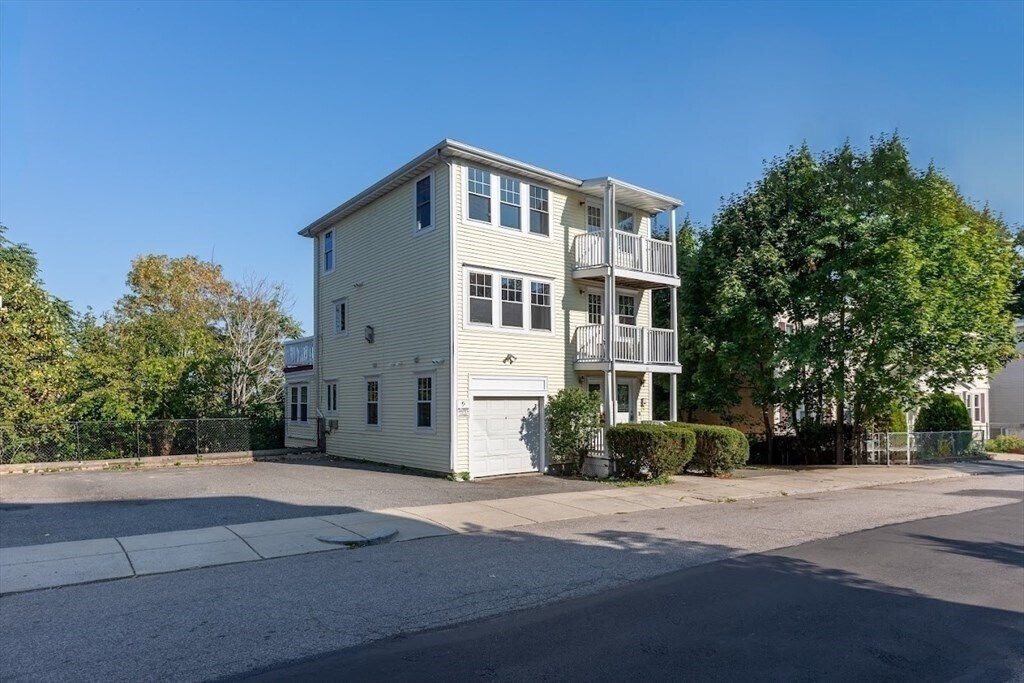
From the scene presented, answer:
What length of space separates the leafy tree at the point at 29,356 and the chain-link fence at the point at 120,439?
54cm

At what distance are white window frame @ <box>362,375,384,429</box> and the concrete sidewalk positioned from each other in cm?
783

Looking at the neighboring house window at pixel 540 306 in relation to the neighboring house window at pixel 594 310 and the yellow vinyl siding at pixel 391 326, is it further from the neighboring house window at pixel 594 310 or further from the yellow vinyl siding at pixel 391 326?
the yellow vinyl siding at pixel 391 326

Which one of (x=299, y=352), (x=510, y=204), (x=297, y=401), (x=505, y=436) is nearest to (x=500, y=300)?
(x=510, y=204)

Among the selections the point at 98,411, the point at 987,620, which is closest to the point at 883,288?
the point at 987,620

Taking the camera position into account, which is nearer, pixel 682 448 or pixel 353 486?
pixel 353 486

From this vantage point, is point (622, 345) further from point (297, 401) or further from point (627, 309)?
point (297, 401)

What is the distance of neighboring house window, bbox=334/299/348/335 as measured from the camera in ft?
75.2

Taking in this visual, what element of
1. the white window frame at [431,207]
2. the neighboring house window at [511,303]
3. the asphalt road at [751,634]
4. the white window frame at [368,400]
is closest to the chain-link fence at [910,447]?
the neighboring house window at [511,303]

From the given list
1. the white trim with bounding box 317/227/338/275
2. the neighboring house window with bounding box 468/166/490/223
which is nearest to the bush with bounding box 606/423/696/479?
the neighboring house window with bounding box 468/166/490/223

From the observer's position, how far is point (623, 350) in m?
19.5

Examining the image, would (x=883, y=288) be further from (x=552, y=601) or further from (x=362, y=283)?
(x=552, y=601)

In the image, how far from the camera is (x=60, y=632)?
5922 millimetres

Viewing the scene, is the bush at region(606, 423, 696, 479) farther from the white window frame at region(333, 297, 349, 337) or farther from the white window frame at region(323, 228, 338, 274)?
the white window frame at region(323, 228, 338, 274)

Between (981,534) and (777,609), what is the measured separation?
6354 millimetres
